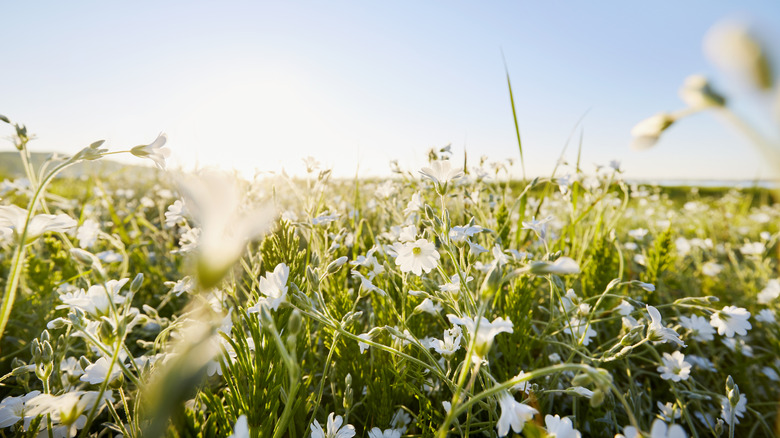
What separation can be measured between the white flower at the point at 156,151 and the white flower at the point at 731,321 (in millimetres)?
1846

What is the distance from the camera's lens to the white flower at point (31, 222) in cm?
82

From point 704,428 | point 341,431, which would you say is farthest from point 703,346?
point 341,431

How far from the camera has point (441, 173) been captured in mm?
1242

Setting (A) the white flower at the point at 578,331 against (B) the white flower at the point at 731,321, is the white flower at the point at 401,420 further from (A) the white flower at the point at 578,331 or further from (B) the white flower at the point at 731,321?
(B) the white flower at the point at 731,321

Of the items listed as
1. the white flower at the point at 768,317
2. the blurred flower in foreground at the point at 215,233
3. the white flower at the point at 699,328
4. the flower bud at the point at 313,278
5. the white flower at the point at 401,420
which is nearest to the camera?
the blurred flower in foreground at the point at 215,233

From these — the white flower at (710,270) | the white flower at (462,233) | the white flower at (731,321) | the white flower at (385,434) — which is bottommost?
the white flower at (710,270)

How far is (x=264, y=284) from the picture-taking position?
102 cm

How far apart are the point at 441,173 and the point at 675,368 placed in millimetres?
1196

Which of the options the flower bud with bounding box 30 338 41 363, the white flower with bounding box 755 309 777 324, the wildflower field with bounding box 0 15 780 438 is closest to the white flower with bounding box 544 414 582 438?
the wildflower field with bounding box 0 15 780 438

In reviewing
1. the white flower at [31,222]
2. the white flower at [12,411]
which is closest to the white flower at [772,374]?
the white flower at [31,222]

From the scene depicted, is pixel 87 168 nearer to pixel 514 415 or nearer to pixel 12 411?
pixel 12 411

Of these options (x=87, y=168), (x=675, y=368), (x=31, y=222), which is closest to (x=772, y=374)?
(x=675, y=368)

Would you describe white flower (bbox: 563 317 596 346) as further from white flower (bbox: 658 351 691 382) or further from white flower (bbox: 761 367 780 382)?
white flower (bbox: 761 367 780 382)

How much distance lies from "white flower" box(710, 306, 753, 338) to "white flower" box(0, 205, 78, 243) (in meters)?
1.97
